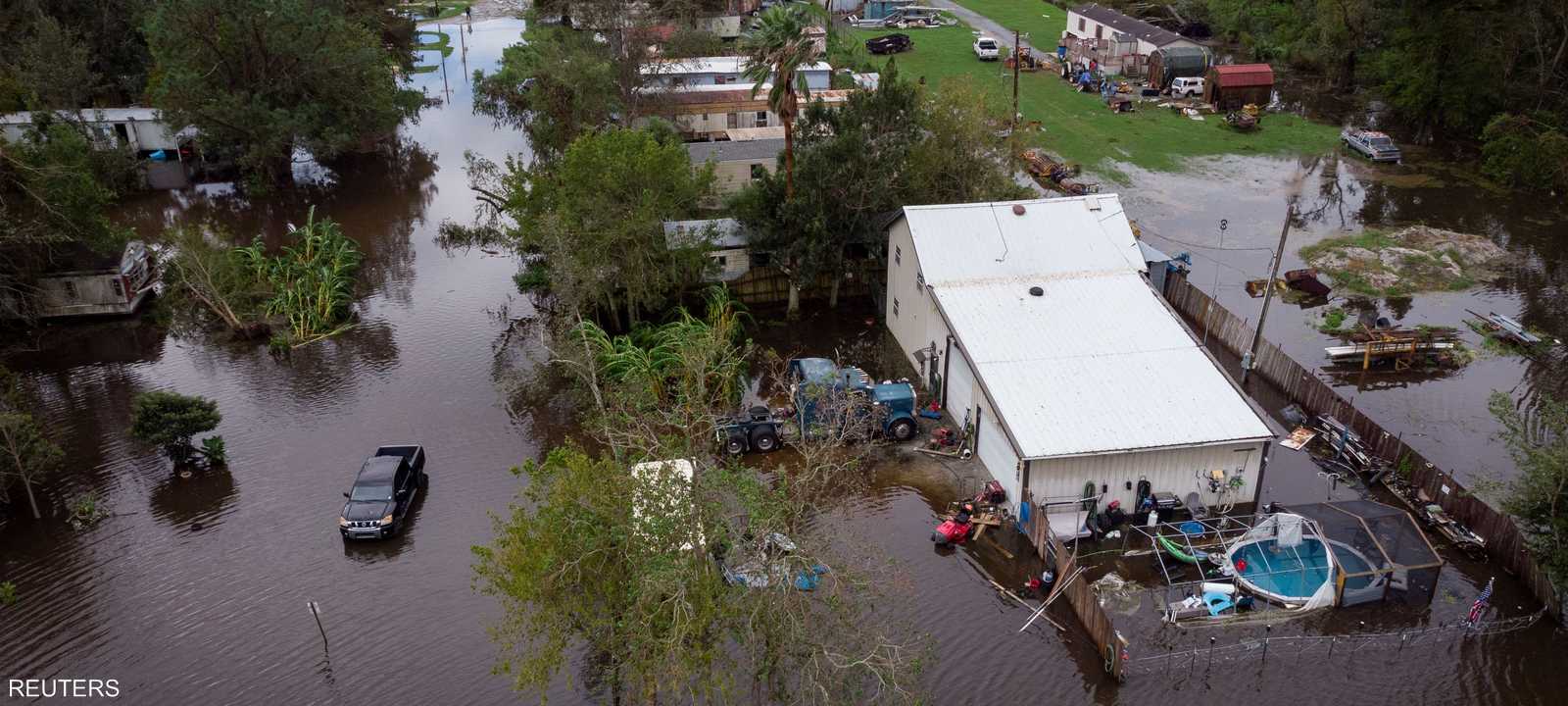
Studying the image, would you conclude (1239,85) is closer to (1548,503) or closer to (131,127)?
(1548,503)

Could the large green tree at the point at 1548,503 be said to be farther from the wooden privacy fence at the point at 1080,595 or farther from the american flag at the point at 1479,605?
the wooden privacy fence at the point at 1080,595

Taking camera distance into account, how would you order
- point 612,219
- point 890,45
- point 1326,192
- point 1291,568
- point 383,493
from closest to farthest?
point 1291,568 < point 383,493 < point 612,219 < point 1326,192 < point 890,45

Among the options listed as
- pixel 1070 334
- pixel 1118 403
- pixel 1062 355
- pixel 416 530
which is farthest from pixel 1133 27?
pixel 416 530

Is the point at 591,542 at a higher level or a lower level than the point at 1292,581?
higher

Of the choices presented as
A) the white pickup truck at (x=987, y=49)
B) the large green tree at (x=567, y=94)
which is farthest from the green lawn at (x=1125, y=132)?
the large green tree at (x=567, y=94)

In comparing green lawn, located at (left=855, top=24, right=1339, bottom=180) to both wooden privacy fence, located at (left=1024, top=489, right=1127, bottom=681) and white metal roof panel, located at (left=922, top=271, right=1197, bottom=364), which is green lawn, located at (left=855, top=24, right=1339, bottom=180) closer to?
white metal roof panel, located at (left=922, top=271, right=1197, bottom=364)

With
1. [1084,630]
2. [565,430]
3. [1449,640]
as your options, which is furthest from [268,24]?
[1449,640]

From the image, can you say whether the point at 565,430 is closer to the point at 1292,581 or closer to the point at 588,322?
the point at 588,322
